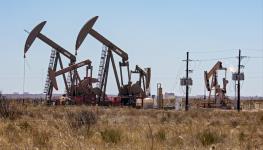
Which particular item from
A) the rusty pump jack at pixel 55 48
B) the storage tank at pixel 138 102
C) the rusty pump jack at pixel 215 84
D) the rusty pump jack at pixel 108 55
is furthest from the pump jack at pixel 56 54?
the rusty pump jack at pixel 215 84

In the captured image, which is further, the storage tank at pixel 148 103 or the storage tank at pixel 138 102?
the storage tank at pixel 138 102

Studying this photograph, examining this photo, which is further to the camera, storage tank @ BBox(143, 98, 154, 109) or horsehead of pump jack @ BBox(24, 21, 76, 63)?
horsehead of pump jack @ BBox(24, 21, 76, 63)

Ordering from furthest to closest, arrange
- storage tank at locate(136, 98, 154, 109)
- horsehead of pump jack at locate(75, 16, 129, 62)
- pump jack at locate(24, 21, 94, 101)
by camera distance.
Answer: pump jack at locate(24, 21, 94, 101) < horsehead of pump jack at locate(75, 16, 129, 62) < storage tank at locate(136, 98, 154, 109)

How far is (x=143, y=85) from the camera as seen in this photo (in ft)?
219

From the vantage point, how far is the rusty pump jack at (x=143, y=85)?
65062mm

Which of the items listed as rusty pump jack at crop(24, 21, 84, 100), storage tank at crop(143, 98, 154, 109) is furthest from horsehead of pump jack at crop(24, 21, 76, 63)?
storage tank at crop(143, 98, 154, 109)

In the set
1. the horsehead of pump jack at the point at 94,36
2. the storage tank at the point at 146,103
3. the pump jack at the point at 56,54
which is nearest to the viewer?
the storage tank at the point at 146,103

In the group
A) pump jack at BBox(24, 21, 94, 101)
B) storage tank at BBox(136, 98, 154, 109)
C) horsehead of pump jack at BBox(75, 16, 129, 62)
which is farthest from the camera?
pump jack at BBox(24, 21, 94, 101)

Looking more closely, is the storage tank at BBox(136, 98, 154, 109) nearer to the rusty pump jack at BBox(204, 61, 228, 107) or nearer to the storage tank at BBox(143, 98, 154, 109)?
the storage tank at BBox(143, 98, 154, 109)

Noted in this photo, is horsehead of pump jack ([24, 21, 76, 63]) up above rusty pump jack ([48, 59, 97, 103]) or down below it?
above

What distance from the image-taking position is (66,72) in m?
68.2

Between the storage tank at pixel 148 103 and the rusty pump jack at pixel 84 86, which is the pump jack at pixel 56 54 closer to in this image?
the rusty pump jack at pixel 84 86

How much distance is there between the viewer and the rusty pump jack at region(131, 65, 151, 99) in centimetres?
6506

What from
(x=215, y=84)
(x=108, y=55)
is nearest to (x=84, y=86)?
(x=108, y=55)
